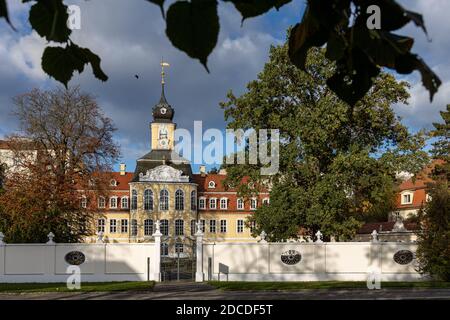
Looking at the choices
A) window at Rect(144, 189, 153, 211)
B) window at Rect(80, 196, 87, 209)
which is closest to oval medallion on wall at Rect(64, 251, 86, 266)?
window at Rect(80, 196, 87, 209)

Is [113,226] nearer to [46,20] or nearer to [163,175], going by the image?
[163,175]

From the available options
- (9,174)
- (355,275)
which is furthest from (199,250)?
(9,174)

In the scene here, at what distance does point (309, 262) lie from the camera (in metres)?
28.5

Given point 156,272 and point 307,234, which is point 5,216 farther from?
point 307,234

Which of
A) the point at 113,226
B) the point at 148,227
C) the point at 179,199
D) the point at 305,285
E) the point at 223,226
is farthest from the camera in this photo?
the point at 223,226

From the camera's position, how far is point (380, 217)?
6794cm

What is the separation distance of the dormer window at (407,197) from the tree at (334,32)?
64.2 metres

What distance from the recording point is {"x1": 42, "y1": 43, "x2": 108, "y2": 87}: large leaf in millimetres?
1666

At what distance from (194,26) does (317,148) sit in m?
30.7

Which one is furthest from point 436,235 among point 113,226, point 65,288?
point 113,226

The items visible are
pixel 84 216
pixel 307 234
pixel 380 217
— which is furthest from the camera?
pixel 380 217

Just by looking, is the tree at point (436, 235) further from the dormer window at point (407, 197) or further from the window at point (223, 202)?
the window at point (223, 202)

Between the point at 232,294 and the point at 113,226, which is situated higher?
the point at 232,294

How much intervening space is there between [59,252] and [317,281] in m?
12.3
